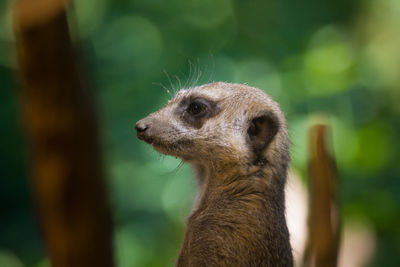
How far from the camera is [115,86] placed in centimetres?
415

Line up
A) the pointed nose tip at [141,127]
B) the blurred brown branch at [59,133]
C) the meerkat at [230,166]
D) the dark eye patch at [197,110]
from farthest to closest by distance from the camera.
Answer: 1. the dark eye patch at [197,110]
2. the pointed nose tip at [141,127]
3. the meerkat at [230,166]
4. the blurred brown branch at [59,133]

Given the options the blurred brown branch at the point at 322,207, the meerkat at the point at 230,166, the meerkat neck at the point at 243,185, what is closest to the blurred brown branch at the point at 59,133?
the blurred brown branch at the point at 322,207

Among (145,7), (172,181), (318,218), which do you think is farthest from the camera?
(145,7)

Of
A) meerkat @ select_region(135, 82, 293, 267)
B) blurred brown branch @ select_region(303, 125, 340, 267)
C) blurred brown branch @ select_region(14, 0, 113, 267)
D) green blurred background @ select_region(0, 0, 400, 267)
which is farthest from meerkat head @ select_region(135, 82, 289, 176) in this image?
green blurred background @ select_region(0, 0, 400, 267)

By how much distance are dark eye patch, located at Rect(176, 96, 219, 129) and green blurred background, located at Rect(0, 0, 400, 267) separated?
1.61 metres

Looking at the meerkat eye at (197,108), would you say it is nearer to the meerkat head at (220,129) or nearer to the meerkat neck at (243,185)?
the meerkat head at (220,129)

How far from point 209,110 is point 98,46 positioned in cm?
230

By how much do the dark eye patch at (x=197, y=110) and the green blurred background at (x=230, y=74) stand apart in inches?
63.4

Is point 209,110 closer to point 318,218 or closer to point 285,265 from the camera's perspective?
point 285,265

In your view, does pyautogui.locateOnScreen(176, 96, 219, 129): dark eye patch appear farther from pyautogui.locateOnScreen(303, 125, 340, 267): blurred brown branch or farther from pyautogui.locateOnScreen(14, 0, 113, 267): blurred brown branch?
pyautogui.locateOnScreen(14, 0, 113, 267): blurred brown branch

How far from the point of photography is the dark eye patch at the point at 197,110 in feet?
6.49

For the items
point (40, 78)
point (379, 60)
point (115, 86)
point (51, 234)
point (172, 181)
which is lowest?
point (51, 234)

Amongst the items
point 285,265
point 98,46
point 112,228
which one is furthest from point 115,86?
point 112,228

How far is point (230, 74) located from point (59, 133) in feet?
10.1
